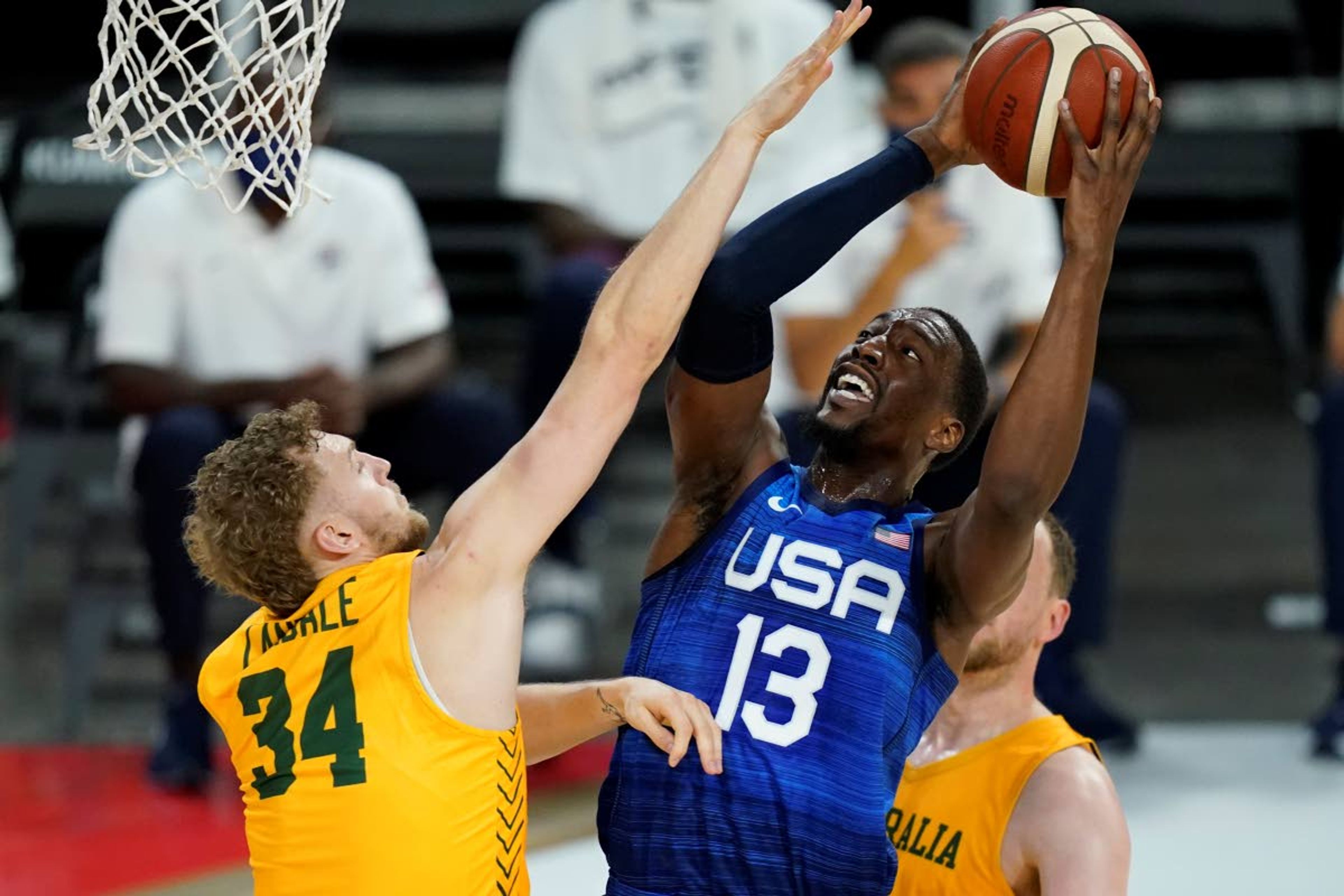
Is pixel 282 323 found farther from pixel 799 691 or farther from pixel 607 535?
pixel 799 691

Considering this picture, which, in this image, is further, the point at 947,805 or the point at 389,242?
the point at 389,242

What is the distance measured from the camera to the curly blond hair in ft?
9.07

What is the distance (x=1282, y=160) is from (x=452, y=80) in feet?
12.3

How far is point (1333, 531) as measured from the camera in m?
5.28

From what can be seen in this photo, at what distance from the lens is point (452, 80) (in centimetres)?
887

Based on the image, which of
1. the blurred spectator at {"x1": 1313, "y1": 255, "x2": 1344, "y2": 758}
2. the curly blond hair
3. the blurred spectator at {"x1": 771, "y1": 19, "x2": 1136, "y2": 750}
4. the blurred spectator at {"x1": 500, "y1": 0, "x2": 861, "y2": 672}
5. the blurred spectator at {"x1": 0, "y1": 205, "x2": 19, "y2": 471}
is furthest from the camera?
the blurred spectator at {"x1": 0, "y1": 205, "x2": 19, "y2": 471}

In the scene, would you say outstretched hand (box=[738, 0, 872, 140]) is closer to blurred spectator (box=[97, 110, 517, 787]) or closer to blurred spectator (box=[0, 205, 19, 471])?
blurred spectator (box=[97, 110, 517, 787])

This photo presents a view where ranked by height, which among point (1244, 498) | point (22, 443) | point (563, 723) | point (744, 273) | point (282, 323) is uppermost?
point (744, 273)

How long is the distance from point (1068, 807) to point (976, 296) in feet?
7.48

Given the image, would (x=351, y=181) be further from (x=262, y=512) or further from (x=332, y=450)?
(x=262, y=512)

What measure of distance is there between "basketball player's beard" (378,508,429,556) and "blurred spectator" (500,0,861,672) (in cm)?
277

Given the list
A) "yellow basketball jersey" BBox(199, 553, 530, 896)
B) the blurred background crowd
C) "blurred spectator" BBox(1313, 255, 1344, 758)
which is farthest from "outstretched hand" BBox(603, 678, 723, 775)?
"blurred spectator" BBox(1313, 255, 1344, 758)

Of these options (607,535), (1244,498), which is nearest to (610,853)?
(607,535)

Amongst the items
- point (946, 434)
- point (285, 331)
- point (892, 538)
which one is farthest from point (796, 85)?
point (285, 331)
